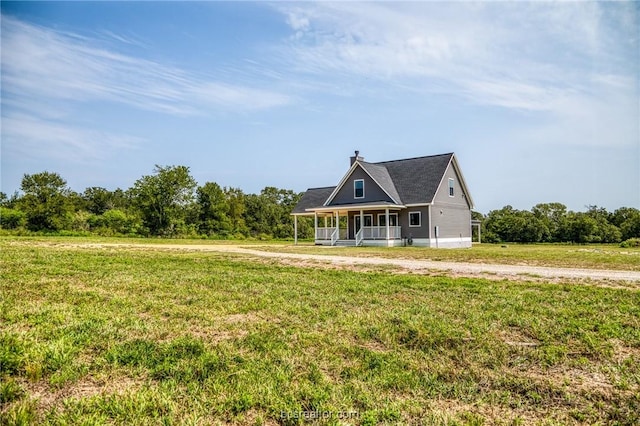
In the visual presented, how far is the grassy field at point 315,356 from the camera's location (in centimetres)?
275

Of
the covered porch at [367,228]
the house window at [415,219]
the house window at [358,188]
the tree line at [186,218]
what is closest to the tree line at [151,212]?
the tree line at [186,218]

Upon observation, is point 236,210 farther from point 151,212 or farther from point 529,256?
point 529,256

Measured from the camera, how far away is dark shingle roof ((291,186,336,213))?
→ 31.6m

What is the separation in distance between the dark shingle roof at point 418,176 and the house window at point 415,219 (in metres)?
0.95

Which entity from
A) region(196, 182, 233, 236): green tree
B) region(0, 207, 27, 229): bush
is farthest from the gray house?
region(0, 207, 27, 229): bush

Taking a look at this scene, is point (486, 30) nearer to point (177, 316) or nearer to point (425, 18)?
point (425, 18)

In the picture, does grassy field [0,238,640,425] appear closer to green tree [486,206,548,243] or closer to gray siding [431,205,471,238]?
gray siding [431,205,471,238]

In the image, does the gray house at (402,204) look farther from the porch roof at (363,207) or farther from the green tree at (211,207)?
the green tree at (211,207)

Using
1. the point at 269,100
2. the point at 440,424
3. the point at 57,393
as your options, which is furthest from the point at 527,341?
the point at 269,100

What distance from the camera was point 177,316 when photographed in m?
4.82

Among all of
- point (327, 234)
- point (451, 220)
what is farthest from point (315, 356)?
point (451, 220)

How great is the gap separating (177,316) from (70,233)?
3267 centimetres

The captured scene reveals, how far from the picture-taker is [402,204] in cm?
2592

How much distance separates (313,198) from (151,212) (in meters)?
17.8
